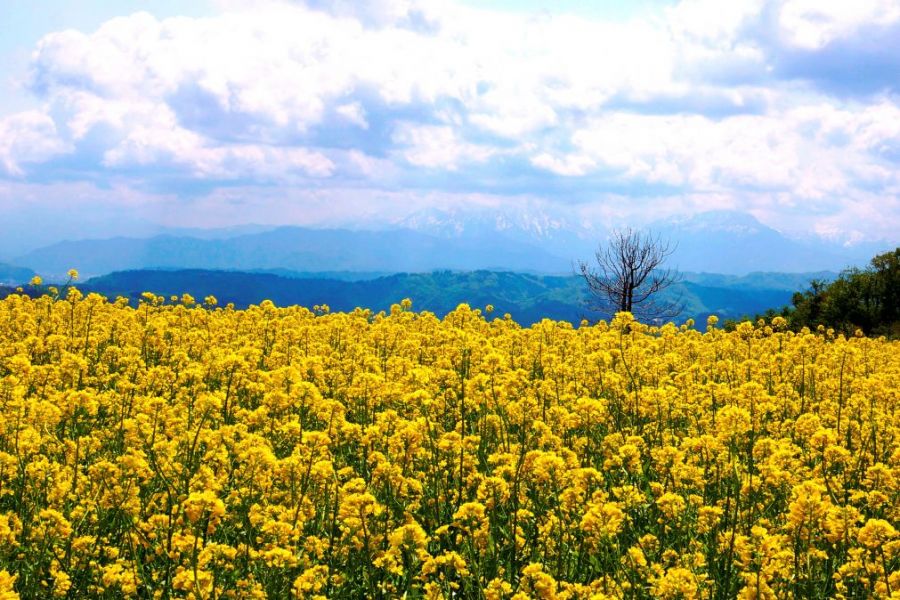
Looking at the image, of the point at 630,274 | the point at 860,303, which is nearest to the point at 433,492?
the point at 630,274

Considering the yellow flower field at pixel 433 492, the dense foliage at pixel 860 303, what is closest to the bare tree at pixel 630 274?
the dense foliage at pixel 860 303

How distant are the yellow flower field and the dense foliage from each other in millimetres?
31609

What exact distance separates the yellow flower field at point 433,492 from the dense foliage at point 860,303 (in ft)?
104

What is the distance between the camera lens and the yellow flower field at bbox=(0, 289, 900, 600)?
5.13 m

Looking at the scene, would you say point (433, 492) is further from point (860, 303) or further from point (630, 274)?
point (860, 303)

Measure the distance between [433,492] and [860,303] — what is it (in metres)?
39.0

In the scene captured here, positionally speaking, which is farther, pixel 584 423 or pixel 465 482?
pixel 584 423

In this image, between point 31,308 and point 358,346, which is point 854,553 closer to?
point 358,346

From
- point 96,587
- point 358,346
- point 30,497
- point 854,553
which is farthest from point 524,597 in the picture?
point 358,346

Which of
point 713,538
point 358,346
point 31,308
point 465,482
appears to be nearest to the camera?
point 713,538

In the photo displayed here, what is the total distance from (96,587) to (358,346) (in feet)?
25.2

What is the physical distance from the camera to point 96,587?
518cm

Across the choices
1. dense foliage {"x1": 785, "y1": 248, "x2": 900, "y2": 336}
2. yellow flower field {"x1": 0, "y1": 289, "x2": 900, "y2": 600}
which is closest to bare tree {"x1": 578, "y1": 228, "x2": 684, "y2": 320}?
dense foliage {"x1": 785, "y1": 248, "x2": 900, "y2": 336}

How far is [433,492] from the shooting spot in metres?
7.03
